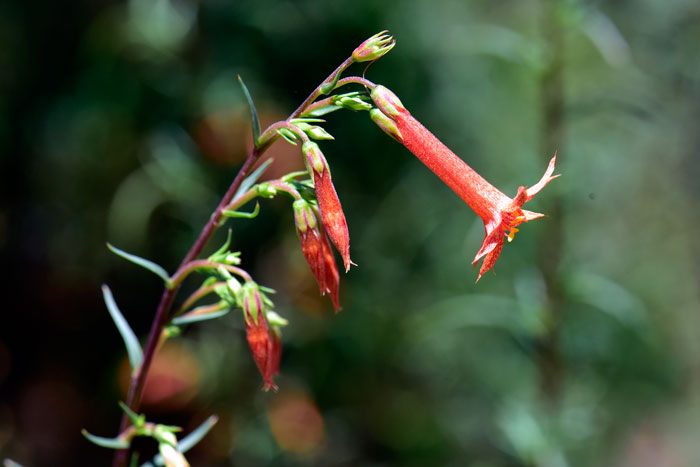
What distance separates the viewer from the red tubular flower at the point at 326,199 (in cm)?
126

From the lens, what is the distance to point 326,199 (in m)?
1.28

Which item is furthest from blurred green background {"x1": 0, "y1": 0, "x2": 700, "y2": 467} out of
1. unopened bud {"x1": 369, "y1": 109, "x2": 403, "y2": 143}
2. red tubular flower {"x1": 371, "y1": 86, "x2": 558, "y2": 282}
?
unopened bud {"x1": 369, "y1": 109, "x2": 403, "y2": 143}

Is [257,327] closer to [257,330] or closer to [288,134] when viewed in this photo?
[257,330]

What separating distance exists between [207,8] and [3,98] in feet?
4.10

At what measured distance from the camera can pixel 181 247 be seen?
11.0ft

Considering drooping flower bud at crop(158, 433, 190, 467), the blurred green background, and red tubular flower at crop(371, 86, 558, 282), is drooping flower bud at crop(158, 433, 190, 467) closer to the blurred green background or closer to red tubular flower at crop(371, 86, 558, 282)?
red tubular flower at crop(371, 86, 558, 282)

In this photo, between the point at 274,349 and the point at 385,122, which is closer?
the point at 385,122

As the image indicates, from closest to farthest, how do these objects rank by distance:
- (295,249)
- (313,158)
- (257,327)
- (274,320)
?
(313,158), (257,327), (274,320), (295,249)

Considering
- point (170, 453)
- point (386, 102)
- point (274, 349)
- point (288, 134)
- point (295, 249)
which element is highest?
point (386, 102)

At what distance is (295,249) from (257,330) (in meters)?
2.08

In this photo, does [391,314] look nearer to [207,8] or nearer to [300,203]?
[207,8]

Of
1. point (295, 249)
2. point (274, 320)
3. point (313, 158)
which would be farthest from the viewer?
point (295, 249)

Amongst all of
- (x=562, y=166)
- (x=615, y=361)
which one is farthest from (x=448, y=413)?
(x=562, y=166)

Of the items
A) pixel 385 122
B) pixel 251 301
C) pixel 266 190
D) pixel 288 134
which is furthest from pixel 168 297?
pixel 385 122
